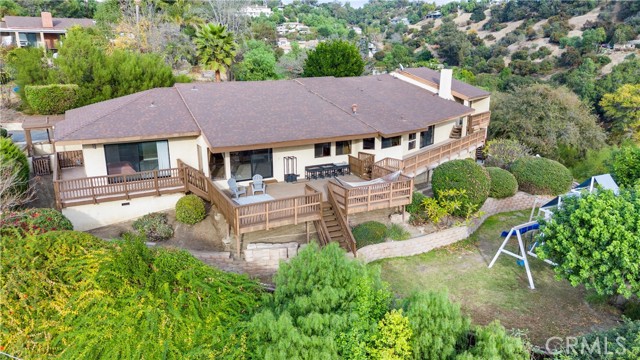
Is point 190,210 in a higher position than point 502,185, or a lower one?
higher

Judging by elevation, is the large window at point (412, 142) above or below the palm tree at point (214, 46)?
below

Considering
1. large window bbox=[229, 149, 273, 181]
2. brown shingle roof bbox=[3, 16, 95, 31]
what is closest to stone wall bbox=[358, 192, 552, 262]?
large window bbox=[229, 149, 273, 181]

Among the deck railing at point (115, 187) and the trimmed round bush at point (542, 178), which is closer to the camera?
the deck railing at point (115, 187)

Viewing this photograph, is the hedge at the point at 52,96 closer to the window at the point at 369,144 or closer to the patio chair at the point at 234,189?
the patio chair at the point at 234,189

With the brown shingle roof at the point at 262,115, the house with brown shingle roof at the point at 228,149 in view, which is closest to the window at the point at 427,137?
the house with brown shingle roof at the point at 228,149

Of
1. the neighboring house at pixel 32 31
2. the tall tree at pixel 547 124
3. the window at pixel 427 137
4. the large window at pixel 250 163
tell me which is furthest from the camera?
the neighboring house at pixel 32 31

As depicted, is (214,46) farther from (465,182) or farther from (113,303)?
(113,303)

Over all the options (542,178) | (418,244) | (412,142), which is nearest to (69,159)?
(418,244)
